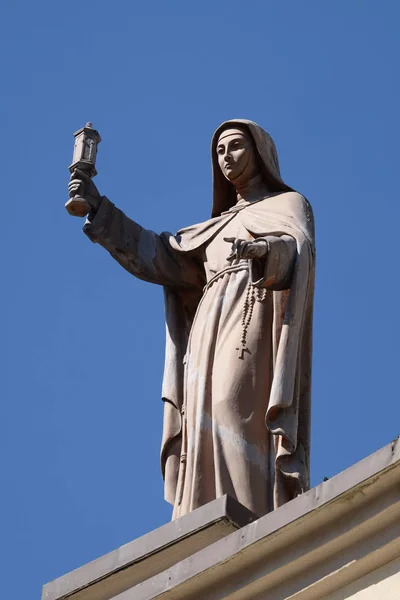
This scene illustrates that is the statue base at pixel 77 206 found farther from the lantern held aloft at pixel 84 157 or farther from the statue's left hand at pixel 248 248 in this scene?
the statue's left hand at pixel 248 248

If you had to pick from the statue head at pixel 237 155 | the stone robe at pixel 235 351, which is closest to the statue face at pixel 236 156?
the statue head at pixel 237 155

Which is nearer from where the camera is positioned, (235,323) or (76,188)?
(235,323)

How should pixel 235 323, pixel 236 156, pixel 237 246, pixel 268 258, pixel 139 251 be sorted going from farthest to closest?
1. pixel 139 251
2. pixel 236 156
3. pixel 235 323
4. pixel 268 258
5. pixel 237 246

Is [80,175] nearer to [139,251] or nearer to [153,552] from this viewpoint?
[139,251]

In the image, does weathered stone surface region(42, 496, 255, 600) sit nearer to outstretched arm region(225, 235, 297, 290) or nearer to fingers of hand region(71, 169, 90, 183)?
outstretched arm region(225, 235, 297, 290)

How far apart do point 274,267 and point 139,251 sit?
1.58 m

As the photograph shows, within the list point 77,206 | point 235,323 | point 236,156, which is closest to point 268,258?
point 235,323

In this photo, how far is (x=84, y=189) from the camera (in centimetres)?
1283

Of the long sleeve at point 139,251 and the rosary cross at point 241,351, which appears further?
the long sleeve at point 139,251

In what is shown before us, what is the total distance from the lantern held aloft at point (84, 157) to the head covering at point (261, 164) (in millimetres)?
831

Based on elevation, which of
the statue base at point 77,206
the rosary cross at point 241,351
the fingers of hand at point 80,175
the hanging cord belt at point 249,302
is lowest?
the rosary cross at point 241,351

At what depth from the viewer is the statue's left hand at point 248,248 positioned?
11.4 m

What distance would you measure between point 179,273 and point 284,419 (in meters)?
1.92

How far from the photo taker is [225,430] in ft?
37.1
